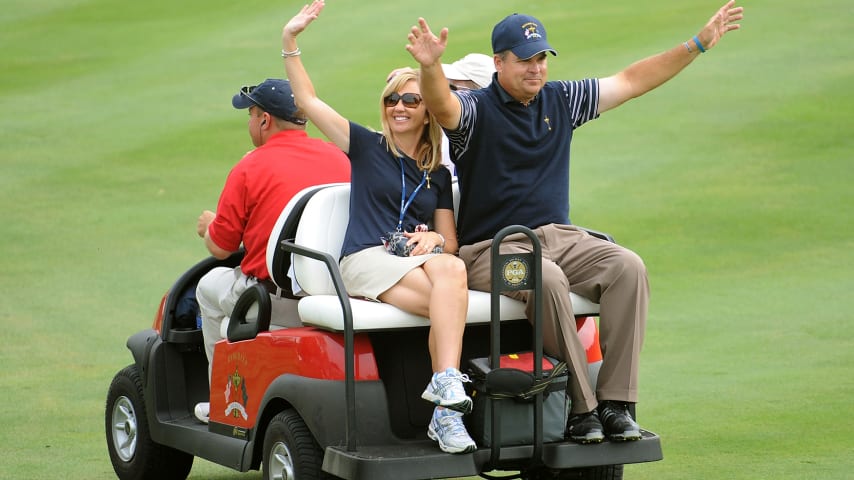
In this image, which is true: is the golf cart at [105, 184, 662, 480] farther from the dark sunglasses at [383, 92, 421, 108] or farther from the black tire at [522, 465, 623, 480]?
the dark sunglasses at [383, 92, 421, 108]

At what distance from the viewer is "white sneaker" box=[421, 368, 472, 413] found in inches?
202

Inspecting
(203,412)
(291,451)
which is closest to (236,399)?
(203,412)

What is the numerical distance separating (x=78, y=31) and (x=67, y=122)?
613 centimetres

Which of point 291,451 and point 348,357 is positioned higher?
point 348,357

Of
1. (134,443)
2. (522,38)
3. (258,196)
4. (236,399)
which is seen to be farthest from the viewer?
(134,443)

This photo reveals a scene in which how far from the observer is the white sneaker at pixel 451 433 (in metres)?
5.15

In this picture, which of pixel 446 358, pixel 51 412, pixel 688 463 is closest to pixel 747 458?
pixel 688 463

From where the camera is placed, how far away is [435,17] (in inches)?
886

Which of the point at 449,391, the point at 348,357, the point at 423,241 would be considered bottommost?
the point at 449,391

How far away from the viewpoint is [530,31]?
5770 millimetres

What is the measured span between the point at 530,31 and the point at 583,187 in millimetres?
8958

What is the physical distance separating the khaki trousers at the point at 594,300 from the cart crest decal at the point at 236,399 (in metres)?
1.07

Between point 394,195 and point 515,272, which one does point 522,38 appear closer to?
point 394,195

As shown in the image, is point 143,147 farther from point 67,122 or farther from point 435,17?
point 435,17
